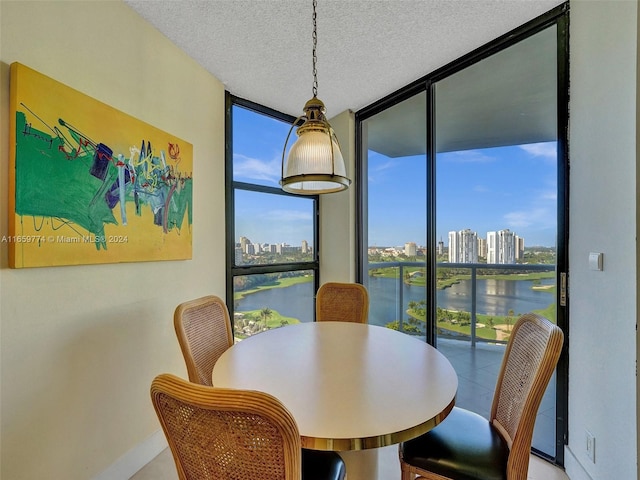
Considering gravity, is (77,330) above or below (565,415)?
above

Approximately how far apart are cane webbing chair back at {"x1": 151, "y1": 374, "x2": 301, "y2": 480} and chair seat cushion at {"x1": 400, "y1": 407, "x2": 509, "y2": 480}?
0.75 metres

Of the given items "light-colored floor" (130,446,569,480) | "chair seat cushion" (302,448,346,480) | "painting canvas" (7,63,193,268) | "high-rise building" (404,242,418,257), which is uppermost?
"painting canvas" (7,63,193,268)

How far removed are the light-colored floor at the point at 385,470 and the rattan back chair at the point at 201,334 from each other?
0.79m

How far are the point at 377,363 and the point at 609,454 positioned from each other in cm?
115

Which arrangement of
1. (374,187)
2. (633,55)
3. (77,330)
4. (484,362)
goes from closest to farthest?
(633,55), (77,330), (484,362), (374,187)

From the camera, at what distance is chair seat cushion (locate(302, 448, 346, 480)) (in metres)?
1.12

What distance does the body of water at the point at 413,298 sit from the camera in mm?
2111

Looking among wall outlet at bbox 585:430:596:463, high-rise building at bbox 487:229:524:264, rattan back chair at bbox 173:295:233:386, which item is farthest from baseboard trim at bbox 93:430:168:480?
high-rise building at bbox 487:229:524:264

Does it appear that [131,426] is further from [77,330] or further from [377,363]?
[377,363]

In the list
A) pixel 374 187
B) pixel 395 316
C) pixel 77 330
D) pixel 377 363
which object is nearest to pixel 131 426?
pixel 77 330

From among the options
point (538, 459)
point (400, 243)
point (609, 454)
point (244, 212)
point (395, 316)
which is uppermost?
point (244, 212)

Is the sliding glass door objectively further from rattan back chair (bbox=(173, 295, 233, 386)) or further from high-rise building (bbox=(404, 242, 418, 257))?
rattan back chair (bbox=(173, 295, 233, 386))

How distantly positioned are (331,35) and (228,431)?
2.27m

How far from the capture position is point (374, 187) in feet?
10.9
